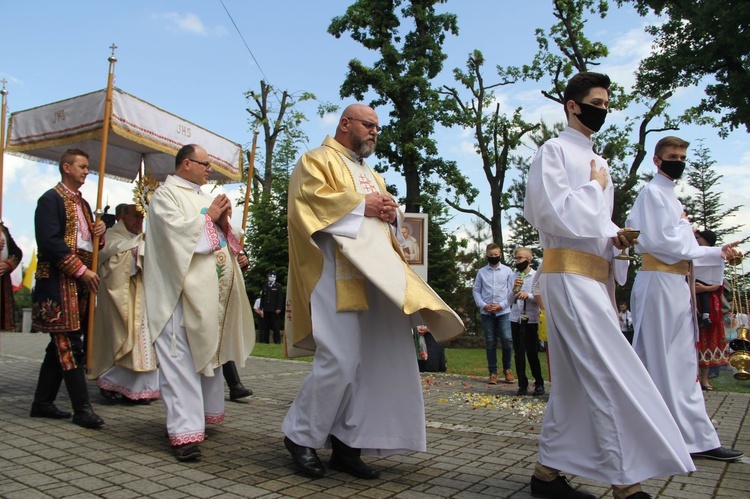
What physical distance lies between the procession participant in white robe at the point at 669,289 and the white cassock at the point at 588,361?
1.34 metres

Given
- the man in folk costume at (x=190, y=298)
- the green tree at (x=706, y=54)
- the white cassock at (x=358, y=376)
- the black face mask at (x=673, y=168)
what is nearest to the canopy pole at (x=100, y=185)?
the man in folk costume at (x=190, y=298)

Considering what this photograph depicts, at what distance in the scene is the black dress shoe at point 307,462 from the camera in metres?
3.89

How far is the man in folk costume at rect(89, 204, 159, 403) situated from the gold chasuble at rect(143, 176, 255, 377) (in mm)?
1632

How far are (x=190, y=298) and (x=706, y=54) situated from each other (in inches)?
759

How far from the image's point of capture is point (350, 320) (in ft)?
13.2

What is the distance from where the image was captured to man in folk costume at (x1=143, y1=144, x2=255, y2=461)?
14.7 feet

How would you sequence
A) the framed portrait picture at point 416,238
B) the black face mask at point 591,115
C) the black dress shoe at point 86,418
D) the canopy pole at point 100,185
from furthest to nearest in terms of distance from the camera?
the framed portrait picture at point 416,238 < the canopy pole at point 100,185 < the black dress shoe at point 86,418 < the black face mask at point 591,115

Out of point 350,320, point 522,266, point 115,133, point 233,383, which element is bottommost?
point 233,383

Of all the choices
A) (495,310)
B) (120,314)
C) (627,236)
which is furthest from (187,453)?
(495,310)

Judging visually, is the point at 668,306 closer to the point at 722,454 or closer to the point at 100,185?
the point at 722,454

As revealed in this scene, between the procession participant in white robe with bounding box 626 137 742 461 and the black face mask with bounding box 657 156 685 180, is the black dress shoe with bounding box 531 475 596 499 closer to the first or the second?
the procession participant in white robe with bounding box 626 137 742 461

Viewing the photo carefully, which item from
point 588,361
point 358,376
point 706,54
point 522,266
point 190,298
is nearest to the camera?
point 588,361

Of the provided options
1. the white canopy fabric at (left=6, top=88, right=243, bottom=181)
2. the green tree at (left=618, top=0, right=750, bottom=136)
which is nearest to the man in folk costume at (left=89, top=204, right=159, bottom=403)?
the white canopy fabric at (left=6, top=88, right=243, bottom=181)

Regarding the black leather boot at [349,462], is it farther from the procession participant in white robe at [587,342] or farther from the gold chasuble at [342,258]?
the procession participant in white robe at [587,342]
